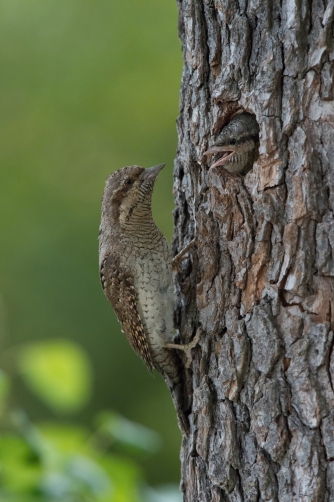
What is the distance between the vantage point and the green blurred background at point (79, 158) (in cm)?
710

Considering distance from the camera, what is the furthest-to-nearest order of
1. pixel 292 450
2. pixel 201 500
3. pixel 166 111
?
pixel 166 111
pixel 201 500
pixel 292 450

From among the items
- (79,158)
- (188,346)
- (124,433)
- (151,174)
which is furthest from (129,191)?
(79,158)

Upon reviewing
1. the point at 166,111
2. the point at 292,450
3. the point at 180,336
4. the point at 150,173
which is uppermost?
the point at 166,111

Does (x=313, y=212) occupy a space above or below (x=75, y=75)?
below

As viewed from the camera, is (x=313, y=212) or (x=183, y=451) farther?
(x=183, y=451)

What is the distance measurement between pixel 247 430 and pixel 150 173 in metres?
1.57

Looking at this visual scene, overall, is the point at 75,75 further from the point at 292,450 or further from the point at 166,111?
the point at 292,450

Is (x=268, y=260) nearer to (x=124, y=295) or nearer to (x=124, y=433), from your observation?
(x=124, y=433)

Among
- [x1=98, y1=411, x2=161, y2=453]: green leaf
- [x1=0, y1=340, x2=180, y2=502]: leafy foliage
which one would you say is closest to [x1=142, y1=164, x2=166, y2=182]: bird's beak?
[x1=0, y1=340, x2=180, y2=502]: leafy foliage

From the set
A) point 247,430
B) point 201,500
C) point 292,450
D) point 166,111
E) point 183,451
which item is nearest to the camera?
point 292,450

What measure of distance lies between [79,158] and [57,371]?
198 inches

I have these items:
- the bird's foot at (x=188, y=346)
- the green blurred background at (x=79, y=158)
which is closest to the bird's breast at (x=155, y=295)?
the bird's foot at (x=188, y=346)

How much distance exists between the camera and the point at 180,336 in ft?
10.3

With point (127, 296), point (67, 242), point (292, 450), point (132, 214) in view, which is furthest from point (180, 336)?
point (67, 242)
